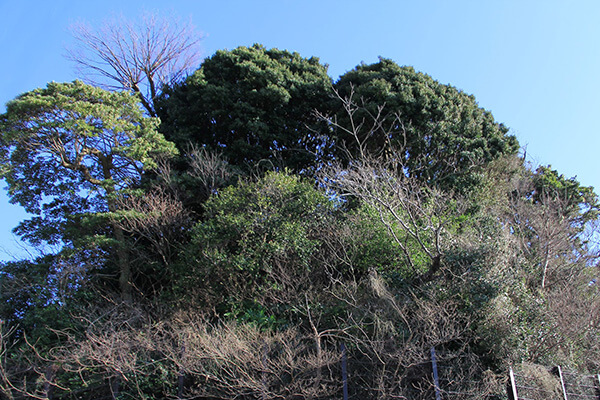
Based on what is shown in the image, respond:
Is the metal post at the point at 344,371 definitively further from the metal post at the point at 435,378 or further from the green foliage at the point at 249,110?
the green foliage at the point at 249,110

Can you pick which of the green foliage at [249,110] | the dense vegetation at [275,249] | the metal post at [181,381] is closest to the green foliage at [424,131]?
the dense vegetation at [275,249]

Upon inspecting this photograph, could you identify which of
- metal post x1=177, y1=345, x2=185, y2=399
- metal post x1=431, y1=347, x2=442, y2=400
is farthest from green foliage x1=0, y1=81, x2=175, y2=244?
metal post x1=431, y1=347, x2=442, y2=400

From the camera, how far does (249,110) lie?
50.8 ft

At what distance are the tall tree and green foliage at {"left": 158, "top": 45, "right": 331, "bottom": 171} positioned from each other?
7.86 feet

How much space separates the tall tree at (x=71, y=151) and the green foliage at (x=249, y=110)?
2.40 meters

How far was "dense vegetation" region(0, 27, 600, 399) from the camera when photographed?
9.33m

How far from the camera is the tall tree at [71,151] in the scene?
12.2 meters

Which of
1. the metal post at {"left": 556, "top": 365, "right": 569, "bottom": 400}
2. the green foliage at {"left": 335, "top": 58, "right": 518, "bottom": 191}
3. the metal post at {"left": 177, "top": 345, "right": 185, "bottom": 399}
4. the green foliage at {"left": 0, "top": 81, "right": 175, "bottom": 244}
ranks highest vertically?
the green foliage at {"left": 335, "top": 58, "right": 518, "bottom": 191}

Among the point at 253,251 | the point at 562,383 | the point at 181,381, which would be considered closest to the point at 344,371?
the point at 181,381

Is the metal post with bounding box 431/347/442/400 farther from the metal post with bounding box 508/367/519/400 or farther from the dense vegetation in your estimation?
the metal post with bounding box 508/367/519/400

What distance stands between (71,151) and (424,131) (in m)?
10.2

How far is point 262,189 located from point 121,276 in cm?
440

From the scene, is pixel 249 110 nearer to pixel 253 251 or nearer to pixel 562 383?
pixel 253 251

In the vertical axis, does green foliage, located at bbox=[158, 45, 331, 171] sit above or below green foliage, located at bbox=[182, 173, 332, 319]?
above
